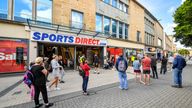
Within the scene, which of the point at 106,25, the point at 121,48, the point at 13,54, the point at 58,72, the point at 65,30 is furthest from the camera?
the point at 121,48

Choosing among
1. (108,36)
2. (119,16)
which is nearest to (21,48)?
(108,36)

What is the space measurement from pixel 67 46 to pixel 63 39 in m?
1.82

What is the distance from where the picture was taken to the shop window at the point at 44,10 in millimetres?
15770

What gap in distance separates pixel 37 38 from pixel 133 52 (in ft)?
60.7

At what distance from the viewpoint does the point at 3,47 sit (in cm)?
1307

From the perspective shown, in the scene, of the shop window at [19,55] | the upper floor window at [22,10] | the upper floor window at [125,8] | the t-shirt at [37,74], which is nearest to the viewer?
the t-shirt at [37,74]

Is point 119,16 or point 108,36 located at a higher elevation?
point 119,16

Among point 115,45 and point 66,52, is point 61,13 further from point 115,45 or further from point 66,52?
point 115,45

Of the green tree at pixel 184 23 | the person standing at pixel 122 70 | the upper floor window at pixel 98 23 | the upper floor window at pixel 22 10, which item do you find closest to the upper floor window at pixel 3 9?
the upper floor window at pixel 22 10

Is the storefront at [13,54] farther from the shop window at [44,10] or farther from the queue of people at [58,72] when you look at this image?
the queue of people at [58,72]

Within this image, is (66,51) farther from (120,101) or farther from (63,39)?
(120,101)

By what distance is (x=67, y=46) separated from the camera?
18.5 metres

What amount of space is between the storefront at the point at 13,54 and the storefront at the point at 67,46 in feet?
3.34

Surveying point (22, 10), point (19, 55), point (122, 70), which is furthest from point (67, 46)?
point (122, 70)
